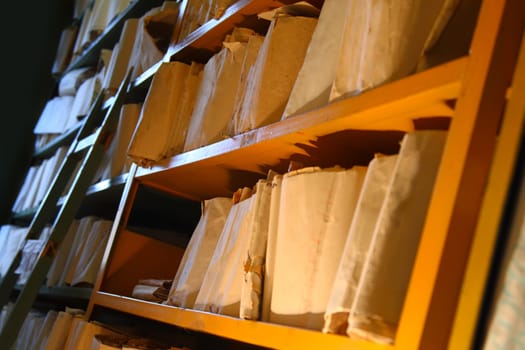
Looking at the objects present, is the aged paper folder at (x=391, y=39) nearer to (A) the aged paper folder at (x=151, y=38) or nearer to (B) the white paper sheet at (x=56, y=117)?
(A) the aged paper folder at (x=151, y=38)

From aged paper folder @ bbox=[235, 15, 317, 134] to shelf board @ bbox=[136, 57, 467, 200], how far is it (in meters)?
0.05

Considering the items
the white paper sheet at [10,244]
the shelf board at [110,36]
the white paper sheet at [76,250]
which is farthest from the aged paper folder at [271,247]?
the white paper sheet at [10,244]

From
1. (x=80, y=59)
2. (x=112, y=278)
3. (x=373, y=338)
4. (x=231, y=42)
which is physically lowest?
(x=112, y=278)

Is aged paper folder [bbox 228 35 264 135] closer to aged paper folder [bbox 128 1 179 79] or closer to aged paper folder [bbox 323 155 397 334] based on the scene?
aged paper folder [bbox 323 155 397 334]

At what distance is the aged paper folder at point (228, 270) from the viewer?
1083 millimetres

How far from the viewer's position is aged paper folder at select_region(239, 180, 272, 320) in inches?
37.7

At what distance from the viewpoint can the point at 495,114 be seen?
67cm

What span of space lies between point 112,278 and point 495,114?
1344mm

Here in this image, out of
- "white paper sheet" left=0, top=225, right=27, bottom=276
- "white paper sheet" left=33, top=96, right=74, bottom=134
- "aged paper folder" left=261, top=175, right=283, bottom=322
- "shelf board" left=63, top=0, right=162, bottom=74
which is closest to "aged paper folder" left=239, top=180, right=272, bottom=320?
"aged paper folder" left=261, top=175, right=283, bottom=322

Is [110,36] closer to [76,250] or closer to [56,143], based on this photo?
[56,143]

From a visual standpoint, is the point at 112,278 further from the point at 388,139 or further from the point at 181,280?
the point at 388,139

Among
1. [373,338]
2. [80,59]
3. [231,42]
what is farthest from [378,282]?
[80,59]

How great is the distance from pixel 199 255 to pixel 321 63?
22.1 inches

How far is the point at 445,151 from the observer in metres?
0.67
